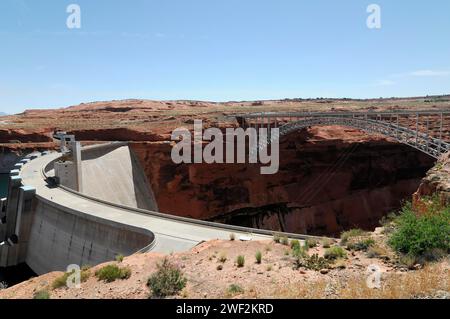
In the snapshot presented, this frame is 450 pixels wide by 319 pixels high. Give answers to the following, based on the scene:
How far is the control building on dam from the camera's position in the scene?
18808 millimetres

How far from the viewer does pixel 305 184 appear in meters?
47.3

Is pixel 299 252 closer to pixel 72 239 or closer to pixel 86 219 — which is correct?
pixel 86 219

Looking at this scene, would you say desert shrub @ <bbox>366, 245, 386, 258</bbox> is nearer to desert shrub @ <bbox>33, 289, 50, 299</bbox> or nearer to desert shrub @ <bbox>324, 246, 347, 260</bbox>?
desert shrub @ <bbox>324, 246, 347, 260</bbox>

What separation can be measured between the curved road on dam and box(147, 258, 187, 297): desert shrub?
5.65 meters

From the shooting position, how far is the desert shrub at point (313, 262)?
36.2 ft

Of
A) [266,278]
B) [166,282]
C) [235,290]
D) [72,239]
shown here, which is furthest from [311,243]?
[72,239]

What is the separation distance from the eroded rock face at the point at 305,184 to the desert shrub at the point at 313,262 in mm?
30640

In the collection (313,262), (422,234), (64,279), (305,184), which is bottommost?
(305,184)

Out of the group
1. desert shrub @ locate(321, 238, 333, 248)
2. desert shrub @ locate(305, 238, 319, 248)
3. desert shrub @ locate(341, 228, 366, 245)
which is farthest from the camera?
desert shrub @ locate(341, 228, 366, 245)

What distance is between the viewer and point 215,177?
42.8 meters

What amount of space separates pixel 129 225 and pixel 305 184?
106 ft

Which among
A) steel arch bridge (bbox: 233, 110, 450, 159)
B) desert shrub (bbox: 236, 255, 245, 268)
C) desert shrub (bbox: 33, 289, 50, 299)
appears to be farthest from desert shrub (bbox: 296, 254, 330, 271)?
steel arch bridge (bbox: 233, 110, 450, 159)

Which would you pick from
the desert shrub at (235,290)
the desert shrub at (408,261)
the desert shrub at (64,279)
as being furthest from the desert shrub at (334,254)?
the desert shrub at (64,279)
